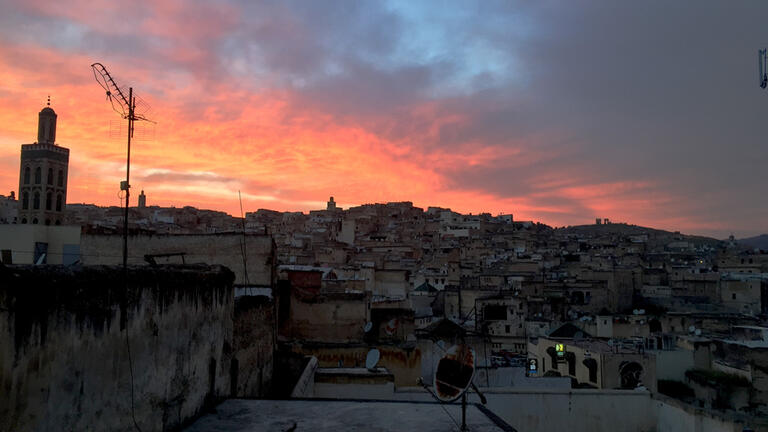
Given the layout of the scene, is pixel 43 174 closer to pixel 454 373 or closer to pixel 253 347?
pixel 253 347

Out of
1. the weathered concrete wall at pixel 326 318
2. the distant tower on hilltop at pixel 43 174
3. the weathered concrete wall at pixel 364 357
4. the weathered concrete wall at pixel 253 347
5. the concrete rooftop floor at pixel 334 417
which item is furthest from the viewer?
the distant tower on hilltop at pixel 43 174

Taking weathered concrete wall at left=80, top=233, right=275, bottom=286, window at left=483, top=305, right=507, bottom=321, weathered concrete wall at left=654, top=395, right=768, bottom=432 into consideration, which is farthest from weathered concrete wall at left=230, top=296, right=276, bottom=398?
window at left=483, top=305, right=507, bottom=321

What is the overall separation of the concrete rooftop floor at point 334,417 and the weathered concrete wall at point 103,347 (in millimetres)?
491

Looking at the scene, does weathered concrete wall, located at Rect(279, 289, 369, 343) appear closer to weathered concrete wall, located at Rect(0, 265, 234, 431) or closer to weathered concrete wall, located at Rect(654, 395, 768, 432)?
weathered concrete wall, located at Rect(654, 395, 768, 432)

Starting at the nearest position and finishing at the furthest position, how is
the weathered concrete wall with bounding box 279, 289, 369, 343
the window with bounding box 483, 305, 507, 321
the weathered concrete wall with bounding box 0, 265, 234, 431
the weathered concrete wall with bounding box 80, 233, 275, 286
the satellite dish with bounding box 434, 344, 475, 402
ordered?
the weathered concrete wall with bounding box 0, 265, 234, 431, the satellite dish with bounding box 434, 344, 475, 402, the weathered concrete wall with bounding box 80, 233, 275, 286, the weathered concrete wall with bounding box 279, 289, 369, 343, the window with bounding box 483, 305, 507, 321

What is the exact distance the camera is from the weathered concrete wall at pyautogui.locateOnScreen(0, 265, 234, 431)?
169 inches

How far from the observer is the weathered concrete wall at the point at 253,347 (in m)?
10.3

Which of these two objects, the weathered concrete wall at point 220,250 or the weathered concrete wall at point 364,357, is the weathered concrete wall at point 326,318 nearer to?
the weathered concrete wall at point 220,250

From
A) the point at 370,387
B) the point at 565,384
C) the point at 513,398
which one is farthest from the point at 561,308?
the point at 370,387

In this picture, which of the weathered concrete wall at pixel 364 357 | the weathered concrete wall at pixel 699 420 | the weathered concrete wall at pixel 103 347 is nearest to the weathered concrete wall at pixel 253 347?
the weathered concrete wall at pixel 103 347

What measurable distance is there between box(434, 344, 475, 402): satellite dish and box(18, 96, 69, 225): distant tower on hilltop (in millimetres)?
48273

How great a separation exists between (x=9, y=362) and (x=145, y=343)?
6.64 ft

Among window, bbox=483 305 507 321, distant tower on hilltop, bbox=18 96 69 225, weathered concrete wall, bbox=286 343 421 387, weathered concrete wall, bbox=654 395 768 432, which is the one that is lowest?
weathered concrete wall, bbox=654 395 768 432

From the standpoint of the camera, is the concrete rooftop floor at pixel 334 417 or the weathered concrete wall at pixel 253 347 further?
the weathered concrete wall at pixel 253 347
